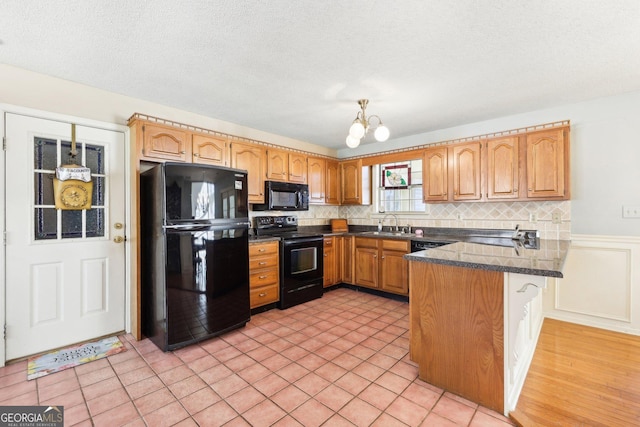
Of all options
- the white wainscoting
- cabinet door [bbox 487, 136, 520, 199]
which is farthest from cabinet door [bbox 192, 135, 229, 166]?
the white wainscoting

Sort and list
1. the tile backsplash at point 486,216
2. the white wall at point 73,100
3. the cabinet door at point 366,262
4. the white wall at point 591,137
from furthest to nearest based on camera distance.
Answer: the cabinet door at point 366,262
the tile backsplash at point 486,216
the white wall at point 591,137
the white wall at point 73,100

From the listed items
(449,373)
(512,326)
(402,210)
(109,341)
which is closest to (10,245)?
(109,341)

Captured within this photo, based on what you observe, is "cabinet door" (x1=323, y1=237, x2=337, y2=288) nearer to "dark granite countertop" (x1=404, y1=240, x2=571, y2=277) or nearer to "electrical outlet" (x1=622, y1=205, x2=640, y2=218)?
"dark granite countertop" (x1=404, y1=240, x2=571, y2=277)

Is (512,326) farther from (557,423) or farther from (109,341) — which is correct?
(109,341)

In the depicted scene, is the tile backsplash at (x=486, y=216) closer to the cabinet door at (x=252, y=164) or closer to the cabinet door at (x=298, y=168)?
the cabinet door at (x=298, y=168)

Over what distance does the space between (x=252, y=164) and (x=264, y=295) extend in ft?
5.31

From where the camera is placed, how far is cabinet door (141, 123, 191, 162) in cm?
269

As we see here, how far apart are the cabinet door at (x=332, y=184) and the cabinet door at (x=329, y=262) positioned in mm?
793

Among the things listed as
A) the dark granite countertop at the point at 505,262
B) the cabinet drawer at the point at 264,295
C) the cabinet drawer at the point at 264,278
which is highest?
the dark granite countertop at the point at 505,262

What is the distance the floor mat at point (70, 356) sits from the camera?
2.16 metres

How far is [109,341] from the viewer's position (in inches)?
104

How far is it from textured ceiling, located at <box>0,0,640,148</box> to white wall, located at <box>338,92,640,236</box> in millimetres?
223

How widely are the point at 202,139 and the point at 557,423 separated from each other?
3.61 m

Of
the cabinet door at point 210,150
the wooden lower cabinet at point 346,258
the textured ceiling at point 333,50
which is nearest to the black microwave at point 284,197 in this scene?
the cabinet door at point 210,150
